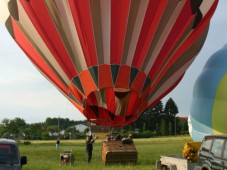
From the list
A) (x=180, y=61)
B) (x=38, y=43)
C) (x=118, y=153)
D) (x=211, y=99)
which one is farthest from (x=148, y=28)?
(x=118, y=153)

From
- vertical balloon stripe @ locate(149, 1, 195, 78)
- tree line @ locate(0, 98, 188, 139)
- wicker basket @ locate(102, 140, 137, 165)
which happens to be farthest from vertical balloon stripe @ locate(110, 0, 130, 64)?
tree line @ locate(0, 98, 188, 139)

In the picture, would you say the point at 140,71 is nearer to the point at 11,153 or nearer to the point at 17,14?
the point at 17,14

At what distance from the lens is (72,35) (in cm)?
1504

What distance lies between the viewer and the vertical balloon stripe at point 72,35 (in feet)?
48.7

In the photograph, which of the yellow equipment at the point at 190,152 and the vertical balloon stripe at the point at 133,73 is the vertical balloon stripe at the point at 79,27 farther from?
the yellow equipment at the point at 190,152

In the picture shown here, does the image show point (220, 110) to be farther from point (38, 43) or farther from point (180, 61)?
point (38, 43)

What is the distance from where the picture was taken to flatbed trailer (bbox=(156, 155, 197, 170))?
959 centimetres

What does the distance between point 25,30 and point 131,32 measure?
157 inches

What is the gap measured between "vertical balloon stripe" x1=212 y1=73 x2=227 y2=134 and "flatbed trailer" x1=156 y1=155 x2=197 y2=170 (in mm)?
3799

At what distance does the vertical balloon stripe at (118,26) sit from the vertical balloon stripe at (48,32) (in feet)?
4.99

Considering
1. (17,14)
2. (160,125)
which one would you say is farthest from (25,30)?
(160,125)

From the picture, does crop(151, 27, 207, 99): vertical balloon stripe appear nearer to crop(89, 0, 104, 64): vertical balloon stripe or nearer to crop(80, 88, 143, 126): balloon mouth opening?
crop(80, 88, 143, 126): balloon mouth opening

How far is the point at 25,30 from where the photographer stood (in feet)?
53.5

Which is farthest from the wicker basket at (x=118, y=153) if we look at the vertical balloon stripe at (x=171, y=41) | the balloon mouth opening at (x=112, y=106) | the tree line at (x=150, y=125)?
the tree line at (x=150, y=125)
